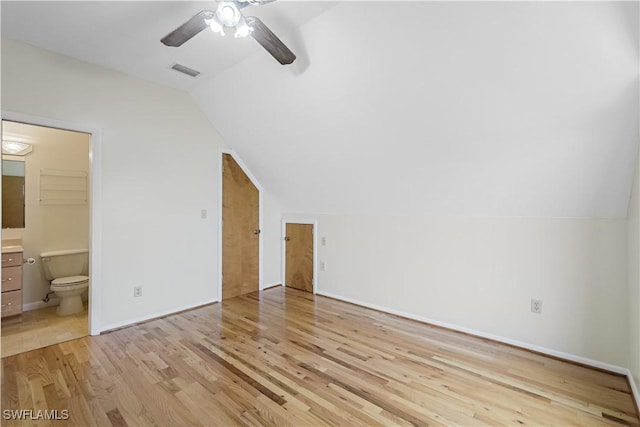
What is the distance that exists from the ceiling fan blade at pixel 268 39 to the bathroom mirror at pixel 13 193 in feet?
11.0

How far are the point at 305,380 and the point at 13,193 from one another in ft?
12.3

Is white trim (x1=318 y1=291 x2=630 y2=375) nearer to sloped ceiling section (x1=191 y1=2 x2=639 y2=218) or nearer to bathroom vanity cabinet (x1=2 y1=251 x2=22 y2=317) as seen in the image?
sloped ceiling section (x1=191 y1=2 x2=639 y2=218)

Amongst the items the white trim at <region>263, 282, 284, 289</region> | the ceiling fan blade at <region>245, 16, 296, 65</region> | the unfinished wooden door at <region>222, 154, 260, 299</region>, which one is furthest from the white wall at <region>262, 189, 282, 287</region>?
the ceiling fan blade at <region>245, 16, 296, 65</region>

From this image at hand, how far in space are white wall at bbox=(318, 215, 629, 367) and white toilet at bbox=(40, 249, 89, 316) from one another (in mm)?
3029

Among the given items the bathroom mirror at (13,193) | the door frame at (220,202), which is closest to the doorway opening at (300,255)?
the door frame at (220,202)

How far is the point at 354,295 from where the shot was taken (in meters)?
3.68

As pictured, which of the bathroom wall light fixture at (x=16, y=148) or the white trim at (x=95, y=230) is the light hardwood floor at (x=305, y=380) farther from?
the bathroom wall light fixture at (x=16, y=148)

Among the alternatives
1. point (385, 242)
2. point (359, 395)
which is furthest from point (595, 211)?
point (359, 395)

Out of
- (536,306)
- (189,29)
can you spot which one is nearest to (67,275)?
(189,29)

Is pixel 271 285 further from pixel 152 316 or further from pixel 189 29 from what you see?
pixel 189 29

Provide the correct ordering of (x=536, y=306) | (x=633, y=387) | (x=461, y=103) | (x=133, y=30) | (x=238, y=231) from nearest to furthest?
(x=633, y=387), (x=461, y=103), (x=133, y=30), (x=536, y=306), (x=238, y=231)

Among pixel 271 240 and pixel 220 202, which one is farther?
pixel 271 240

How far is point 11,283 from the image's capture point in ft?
10.1

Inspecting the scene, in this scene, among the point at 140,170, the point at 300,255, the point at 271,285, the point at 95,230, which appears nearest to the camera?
the point at 95,230
